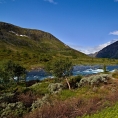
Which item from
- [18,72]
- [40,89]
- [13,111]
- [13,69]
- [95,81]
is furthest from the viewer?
[18,72]

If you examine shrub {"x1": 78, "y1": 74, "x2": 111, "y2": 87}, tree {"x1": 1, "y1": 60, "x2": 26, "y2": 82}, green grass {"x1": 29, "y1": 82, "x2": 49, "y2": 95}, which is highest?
tree {"x1": 1, "y1": 60, "x2": 26, "y2": 82}

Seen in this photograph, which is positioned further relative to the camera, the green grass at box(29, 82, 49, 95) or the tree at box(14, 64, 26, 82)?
the tree at box(14, 64, 26, 82)

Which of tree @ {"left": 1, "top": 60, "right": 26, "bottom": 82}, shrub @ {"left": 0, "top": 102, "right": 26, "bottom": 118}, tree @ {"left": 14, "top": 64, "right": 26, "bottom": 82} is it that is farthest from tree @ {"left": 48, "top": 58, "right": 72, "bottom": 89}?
shrub @ {"left": 0, "top": 102, "right": 26, "bottom": 118}

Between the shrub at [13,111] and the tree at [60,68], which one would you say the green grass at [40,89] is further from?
the shrub at [13,111]

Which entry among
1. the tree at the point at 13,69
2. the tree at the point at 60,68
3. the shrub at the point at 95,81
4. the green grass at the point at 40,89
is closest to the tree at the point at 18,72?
the tree at the point at 13,69

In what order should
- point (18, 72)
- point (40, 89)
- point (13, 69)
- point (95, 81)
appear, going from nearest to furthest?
point (40, 89) < point (95, 81) < point (13, 69) < point (18, 72)

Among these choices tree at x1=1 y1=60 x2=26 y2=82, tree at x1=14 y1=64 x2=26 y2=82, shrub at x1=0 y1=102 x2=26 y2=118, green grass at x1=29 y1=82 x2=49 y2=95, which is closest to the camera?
shrub at x1=0 y1=102 x2=26 y2=118

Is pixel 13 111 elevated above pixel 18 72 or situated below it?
below

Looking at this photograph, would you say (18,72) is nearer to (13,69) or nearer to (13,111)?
(13,69)

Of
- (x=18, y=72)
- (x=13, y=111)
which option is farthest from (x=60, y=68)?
(x=13, y=111)

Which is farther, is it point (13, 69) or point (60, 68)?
point (13, 69)

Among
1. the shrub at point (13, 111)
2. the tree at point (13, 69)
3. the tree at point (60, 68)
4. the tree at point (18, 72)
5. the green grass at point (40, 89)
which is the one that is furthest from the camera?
the tree at point (18, 72)

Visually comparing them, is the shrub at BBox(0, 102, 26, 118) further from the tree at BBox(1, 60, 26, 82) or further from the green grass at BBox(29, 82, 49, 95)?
the tree at BBox(1, 60, 26, 82)

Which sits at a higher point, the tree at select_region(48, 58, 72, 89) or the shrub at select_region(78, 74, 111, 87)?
the tree at select_region(48, 58, 72, 89)
